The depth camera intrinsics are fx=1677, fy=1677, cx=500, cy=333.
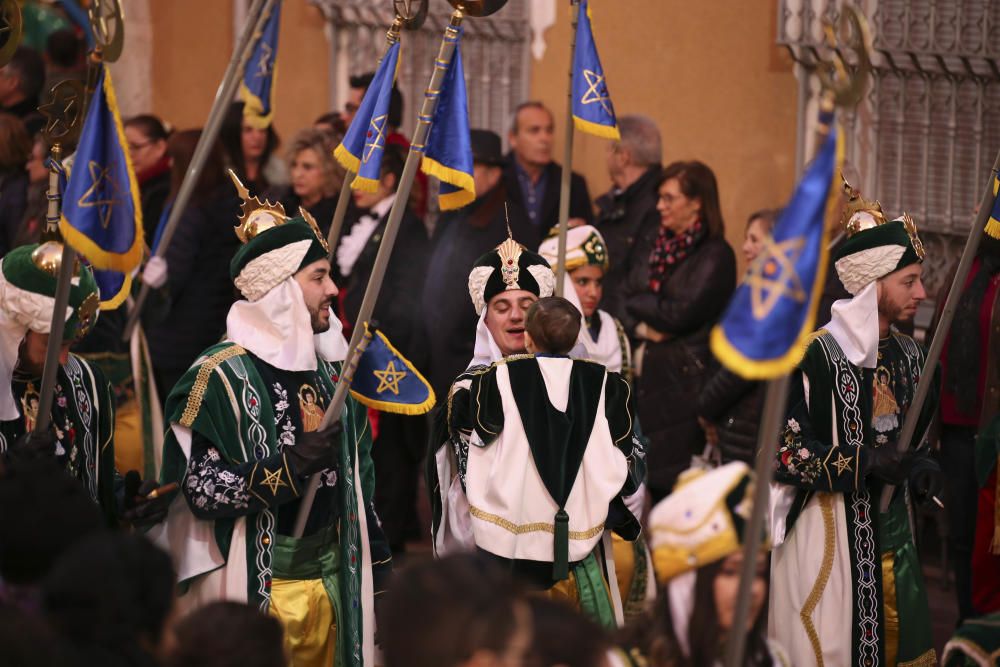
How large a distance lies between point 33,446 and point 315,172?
424cm

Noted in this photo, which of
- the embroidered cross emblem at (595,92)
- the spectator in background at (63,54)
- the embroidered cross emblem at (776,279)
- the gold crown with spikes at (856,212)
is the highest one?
the spectator in background at (63,54)

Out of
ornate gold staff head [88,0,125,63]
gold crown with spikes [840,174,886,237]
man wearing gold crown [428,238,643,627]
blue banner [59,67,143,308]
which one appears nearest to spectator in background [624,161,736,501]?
gold crown with spikes [840,174,886,237]

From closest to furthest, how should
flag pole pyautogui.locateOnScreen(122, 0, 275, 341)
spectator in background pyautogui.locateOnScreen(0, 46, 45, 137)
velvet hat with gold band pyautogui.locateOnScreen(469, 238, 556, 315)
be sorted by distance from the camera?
velvet hat with gold band pyautogui.locateOnScreen(469, 238, 556, 315), flag pole pyautogui.locateOnScreen(122, 0, 275, 341), spectator in background pyautogui.locateOnScreen(0, 46, 45, 137)

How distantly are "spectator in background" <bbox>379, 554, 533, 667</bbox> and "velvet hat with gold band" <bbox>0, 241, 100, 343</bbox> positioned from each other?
2275 millimetres

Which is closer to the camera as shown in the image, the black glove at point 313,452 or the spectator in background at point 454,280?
the black glove at point 313,452

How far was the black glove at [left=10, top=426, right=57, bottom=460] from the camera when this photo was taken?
4.92m

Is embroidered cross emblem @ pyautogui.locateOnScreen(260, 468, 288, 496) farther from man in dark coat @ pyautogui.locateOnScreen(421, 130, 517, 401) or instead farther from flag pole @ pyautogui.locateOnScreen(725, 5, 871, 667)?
man in dark coat @ pyautogui.locateOnScreen(421, 130, 517, 401)

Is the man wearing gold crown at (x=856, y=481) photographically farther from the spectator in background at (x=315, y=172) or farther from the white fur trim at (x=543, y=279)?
the spectator in background at (x=315, y=172)

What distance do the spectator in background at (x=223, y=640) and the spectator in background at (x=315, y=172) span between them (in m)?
5.61

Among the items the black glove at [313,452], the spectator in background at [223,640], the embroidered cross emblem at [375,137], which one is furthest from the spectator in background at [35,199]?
the spectator in background at [223,640]

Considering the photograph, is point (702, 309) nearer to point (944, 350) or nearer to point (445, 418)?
point (944, 350)

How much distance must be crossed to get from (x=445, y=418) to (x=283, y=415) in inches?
25.7

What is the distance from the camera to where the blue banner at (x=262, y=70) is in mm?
8078

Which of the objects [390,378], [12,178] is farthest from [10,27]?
[12,178]
